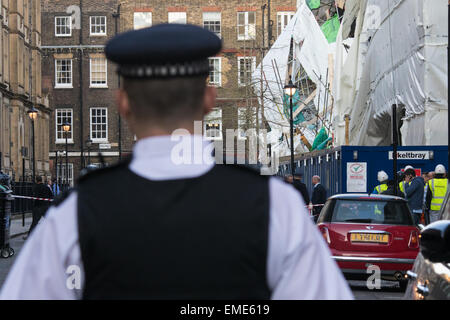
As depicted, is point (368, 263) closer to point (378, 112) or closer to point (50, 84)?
point (378, 112)

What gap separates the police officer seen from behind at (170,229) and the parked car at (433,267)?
1903mm

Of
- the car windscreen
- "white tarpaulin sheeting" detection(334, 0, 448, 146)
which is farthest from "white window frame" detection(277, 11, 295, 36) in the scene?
the car windscreen

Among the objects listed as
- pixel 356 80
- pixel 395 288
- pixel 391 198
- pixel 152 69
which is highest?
pixel 356 80

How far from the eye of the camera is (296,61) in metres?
47.7

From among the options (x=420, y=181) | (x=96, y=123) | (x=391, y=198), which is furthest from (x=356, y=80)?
(x=96, y=123)

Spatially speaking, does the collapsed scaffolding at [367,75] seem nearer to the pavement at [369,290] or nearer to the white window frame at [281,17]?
the pavement at [369,290]

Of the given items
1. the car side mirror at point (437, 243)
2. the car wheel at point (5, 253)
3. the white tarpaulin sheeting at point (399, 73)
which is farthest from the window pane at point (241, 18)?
the car side mirror at point (437, 243)

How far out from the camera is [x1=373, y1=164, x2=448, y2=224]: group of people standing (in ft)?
50.4

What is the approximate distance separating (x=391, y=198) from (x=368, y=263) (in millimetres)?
1132

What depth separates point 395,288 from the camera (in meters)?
12.6

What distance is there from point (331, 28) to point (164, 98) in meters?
46.3

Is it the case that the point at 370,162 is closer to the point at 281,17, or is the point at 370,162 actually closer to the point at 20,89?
the point at 20,89

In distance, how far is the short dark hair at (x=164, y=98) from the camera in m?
2.24

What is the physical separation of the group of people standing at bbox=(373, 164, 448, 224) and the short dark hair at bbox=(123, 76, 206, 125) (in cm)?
1161
